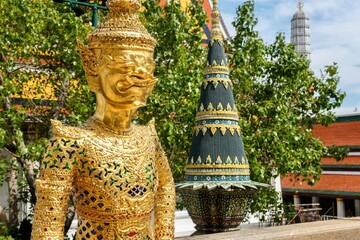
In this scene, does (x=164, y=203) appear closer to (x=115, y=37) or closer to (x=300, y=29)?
(x=115, y=37)

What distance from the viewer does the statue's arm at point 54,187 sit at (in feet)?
7.47

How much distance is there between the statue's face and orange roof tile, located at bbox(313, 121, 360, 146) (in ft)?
44.4

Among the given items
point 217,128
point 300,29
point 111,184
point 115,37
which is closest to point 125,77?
point 115,37

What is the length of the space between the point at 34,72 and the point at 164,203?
4533 millimetres

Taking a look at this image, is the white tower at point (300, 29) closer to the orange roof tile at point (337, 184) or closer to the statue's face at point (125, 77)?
the orange roof tile at point (337, 184)

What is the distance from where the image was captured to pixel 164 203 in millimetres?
2762

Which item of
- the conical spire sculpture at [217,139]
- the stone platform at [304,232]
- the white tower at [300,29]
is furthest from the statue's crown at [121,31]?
the white tower at [300,29]

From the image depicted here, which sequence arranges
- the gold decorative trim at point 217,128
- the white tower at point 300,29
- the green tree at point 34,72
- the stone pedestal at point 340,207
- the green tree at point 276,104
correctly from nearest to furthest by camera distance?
the gold decorative trim at point 217,128 < the green tree at point 34,72 < the green tree at point 276,104 < the stone pedestal at point 340,207 < the white tower at point 300,29

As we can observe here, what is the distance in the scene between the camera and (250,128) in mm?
7629

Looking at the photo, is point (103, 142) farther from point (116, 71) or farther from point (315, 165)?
point (315, 165)

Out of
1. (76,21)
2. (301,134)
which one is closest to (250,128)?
(301,134)

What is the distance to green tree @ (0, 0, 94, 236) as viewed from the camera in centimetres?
571

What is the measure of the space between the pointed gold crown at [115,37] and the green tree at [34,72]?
315 cm

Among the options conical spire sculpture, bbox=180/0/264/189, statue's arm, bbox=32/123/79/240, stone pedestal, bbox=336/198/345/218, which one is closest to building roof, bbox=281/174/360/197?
stone pedestal, bbox=336/198/345/218
